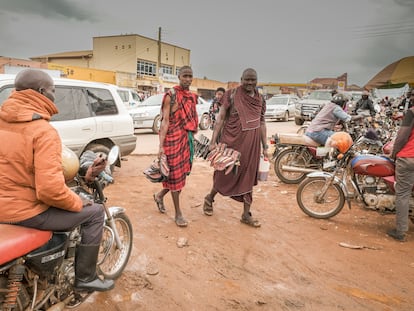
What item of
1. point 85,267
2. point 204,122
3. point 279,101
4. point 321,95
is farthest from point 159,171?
point 279,101

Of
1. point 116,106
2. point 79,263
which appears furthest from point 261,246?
point 116,106

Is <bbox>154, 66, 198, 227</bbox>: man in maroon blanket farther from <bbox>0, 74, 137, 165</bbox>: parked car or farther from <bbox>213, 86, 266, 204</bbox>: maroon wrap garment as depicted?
<bbox>0, 74, 137, 165</bbox>: parked car

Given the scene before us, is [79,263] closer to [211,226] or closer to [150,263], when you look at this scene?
[150,263]

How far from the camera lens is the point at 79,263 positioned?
212 centimetres

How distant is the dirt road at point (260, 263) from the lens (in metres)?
2.64

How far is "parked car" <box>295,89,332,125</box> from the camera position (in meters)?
15.8

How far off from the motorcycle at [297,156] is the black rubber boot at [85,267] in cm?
458

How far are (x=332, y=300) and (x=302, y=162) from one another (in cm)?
385

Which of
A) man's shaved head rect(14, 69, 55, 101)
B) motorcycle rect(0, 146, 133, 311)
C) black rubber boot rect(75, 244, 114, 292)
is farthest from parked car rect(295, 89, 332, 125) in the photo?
man's shaved head rect(14, 69, 55, 101)

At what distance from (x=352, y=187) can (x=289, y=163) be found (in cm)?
189

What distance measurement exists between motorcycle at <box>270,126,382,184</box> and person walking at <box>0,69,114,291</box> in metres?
4.90

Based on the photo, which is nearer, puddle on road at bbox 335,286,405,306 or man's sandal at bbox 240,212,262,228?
puddle on road at bbox 335,286,405,306

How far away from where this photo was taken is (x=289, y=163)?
6.29 m

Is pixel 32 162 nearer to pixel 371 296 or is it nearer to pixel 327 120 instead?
pixel 371 296
